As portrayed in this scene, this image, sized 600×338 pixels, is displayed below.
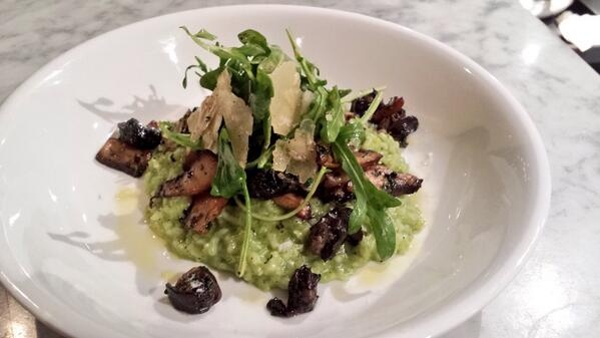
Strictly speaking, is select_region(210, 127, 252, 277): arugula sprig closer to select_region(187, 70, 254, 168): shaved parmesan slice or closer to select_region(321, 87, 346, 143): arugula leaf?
select_region(187, 70, 254, 168): shaved parmesan slice

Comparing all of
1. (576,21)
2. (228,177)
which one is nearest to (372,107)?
(228,177)

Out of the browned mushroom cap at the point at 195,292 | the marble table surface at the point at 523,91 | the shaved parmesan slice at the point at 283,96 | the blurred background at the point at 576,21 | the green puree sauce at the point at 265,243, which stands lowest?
the blurred background at the point at 576,21

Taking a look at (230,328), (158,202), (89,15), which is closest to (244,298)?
(230,328)

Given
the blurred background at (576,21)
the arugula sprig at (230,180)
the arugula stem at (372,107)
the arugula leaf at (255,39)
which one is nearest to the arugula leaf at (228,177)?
the arugula sprig at (230,180)

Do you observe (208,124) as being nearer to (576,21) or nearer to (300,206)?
(300,206)

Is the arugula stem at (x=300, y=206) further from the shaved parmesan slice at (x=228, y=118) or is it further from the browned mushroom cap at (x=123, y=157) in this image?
the browned mushroom cap at (x=123, y=157)

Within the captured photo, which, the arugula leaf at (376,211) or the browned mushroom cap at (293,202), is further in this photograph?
the browned mushroom cap at (293,202)

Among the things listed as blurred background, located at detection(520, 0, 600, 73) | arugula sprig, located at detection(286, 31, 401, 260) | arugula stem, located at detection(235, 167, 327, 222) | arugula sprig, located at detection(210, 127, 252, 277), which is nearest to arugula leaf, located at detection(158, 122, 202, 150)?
arugula sprig, located at detection(210, 127, 252, 277)
